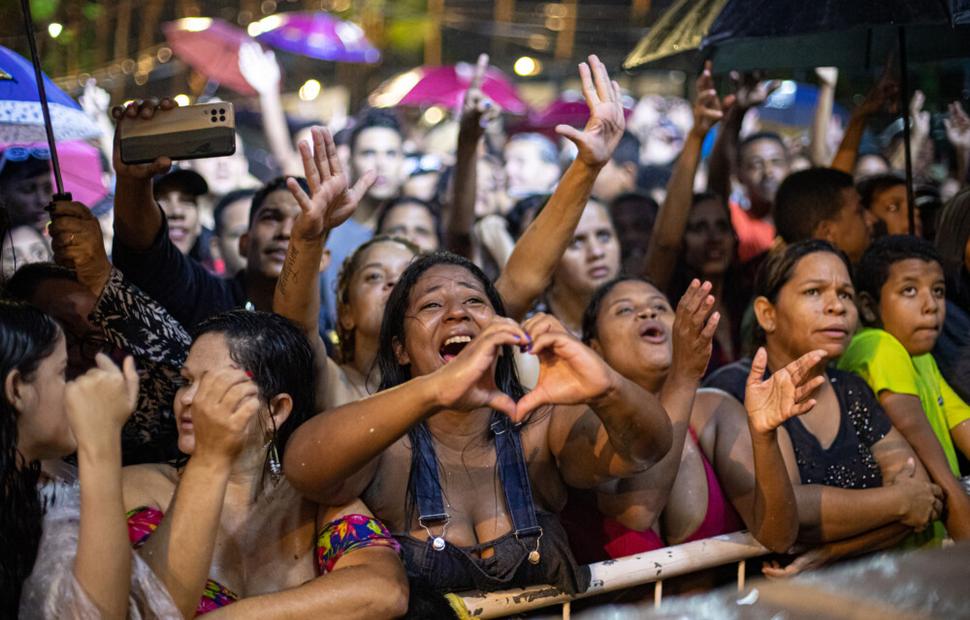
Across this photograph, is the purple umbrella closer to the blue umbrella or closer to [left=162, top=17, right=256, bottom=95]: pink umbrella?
[left=162, top=17, right=256, bottom=95]: pink umbrella

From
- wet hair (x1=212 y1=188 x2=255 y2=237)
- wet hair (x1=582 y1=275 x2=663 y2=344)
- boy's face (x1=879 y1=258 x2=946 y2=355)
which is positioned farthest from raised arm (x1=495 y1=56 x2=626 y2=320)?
wet hair (x1=212 y1=188 x2=255 y2=237)

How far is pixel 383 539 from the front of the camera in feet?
9.04

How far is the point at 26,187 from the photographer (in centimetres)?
494

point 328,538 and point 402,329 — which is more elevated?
point 402,329

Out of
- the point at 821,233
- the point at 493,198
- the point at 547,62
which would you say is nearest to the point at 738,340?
the point at 821,233

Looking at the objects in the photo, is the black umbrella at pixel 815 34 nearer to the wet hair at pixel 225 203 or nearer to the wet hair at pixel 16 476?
the wet hair at pixel 225 203

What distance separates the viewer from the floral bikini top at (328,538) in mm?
2604

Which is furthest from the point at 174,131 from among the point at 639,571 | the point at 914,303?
the point at 914,303

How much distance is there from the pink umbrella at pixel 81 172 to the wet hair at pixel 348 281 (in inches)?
73.9

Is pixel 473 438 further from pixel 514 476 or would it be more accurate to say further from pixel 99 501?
pixel 99 501

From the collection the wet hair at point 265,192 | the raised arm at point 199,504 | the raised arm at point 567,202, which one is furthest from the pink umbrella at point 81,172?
the raised arm at point 199,504

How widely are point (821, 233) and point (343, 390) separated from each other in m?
2.48

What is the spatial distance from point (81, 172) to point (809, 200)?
3429mm

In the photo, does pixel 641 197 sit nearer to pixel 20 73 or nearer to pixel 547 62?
pixel 20 73
